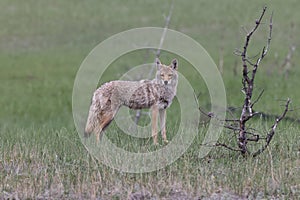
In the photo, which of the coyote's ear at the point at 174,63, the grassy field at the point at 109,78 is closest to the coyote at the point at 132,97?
the coyote's ear at the point at 174,63

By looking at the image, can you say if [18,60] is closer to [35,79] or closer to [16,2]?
[35,79]

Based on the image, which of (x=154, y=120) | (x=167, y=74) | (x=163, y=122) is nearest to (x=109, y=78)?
(x=167, y=74)

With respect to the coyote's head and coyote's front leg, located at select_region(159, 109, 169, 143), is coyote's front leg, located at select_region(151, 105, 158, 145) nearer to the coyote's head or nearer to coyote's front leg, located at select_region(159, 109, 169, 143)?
coyote's front leg, located at select_region(159, 109, 169, 143)

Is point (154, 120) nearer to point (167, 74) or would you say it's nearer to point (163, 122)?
point (163, 122)

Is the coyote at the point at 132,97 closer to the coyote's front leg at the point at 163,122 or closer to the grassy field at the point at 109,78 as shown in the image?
the coyote's front leg at the point at 163,122

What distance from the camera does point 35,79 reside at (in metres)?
20.8

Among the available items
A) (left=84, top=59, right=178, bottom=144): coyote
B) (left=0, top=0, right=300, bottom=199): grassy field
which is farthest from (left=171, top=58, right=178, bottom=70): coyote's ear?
(left=0, top=0, right=300, bottom=199): grassy field

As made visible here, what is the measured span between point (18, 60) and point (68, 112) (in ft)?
25.5

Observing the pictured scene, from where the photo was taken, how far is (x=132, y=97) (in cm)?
906

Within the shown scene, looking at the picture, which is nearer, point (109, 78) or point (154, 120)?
point (154, 120)

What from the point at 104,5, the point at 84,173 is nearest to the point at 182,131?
the point at 84,173

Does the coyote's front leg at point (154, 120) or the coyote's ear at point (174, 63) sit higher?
the coyote's ear at point (174, 63)

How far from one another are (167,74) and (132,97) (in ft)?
2.03

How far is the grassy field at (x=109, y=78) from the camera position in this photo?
6820 millimetres
